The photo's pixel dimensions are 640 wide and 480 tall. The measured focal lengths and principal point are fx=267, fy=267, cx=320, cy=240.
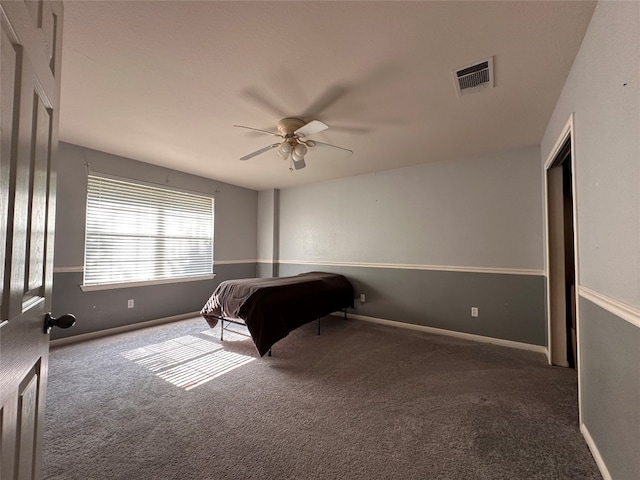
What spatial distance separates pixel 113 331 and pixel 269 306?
7.36ft

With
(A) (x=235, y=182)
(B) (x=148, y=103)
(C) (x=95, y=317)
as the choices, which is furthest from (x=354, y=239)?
(C) (x=95, y=317)

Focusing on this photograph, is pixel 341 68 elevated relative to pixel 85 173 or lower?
elevated

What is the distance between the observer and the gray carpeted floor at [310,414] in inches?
54.6

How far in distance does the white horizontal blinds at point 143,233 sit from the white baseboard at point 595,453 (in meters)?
4.58

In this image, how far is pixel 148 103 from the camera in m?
2.21

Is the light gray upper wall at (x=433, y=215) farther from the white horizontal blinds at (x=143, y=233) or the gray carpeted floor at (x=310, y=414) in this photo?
the white horizontal blinds at (x=143, y=233)

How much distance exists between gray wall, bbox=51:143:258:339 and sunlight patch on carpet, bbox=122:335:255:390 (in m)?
0.88

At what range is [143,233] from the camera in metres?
3.73

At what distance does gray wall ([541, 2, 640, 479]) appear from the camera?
1.04 metres

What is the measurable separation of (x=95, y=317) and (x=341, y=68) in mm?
3851

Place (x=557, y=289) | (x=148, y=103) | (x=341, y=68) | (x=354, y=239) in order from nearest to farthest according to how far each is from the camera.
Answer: (x=341, y=68)
(x=148, y=103)
(x=557, y=289)
(x=354, y=239)

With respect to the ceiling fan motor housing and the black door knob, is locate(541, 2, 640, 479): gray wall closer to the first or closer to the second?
the ceiling fan motor housing

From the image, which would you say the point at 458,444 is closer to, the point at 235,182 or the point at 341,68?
the point at 341,68

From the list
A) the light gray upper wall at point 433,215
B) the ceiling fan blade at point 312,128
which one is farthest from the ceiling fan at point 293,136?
the light gray upper wall at point 433,215
